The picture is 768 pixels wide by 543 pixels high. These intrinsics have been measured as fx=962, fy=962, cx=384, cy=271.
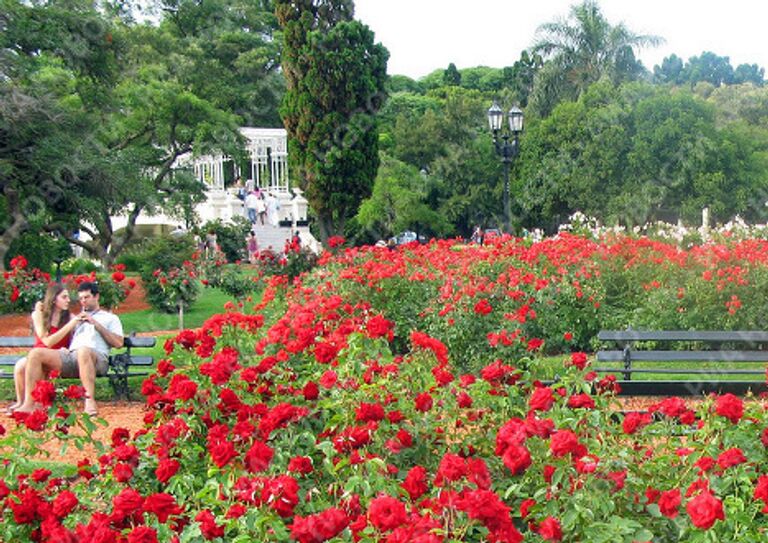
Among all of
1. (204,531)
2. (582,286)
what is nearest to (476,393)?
(204,531)

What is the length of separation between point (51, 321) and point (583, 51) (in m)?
30.0

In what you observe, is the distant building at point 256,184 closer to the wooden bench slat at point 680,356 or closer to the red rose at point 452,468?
the wooden bench slat at point 680,356

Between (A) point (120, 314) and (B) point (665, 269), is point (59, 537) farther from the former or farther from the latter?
(A) point (120, 314)

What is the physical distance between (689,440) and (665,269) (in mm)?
7538

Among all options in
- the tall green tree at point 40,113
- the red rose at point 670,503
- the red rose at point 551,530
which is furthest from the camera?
the tall green tree at point 40,113

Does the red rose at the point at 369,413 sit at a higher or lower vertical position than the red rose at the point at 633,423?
higher

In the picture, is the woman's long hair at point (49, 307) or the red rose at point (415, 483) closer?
the red rose at point (415, 483)

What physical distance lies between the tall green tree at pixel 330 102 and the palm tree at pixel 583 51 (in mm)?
16586

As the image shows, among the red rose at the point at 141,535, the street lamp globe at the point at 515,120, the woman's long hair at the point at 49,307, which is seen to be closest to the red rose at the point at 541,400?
the red rose at the point at 141,535

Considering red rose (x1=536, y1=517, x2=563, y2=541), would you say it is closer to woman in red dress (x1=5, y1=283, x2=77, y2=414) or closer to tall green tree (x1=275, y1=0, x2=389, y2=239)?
woman in red dress (x1=5, y1=283, x2=77, y2=414)

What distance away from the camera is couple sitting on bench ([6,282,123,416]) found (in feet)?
22.7

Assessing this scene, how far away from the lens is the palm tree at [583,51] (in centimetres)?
3369

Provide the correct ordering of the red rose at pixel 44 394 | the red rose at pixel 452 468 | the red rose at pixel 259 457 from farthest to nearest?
the red rose at pixel 44 394, the red rose at pixel 259 457, the red rose at pixel 452 468

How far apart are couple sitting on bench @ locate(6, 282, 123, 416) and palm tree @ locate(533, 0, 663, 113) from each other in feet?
95.2
